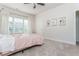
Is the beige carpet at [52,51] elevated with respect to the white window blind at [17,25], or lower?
lower

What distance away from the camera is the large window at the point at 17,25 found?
18.6 ft

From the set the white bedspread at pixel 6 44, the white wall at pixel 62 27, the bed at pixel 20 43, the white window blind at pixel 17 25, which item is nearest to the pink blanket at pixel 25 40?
the bed at pixel 20 43

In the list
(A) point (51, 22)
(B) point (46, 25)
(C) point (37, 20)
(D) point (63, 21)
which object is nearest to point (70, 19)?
(D) point (63, 21)

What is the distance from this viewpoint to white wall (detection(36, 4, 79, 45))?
4062 mm

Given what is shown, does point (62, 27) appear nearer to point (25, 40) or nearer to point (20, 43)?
point (25, 40)

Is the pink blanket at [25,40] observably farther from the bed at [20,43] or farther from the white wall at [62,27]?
the white wall at [62,27]

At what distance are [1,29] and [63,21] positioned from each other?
153 inches

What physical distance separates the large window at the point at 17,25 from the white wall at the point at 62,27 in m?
1.55

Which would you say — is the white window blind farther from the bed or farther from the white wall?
the bed

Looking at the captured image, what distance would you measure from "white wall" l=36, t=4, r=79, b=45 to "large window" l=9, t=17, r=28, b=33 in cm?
155

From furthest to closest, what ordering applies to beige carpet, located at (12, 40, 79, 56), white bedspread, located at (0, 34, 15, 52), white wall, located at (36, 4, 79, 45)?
white wall, located at (36, 4, 79, 45) → beige carpet, located at (12, 40, 79, 56) → white bedspread, located at (0, 34, 15, 52)

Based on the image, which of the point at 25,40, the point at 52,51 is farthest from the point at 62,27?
the point at 25,40

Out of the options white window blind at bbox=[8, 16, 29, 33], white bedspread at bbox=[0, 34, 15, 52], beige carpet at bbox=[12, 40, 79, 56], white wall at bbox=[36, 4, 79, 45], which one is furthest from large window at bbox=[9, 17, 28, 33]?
white bedspread at bbox=[0, 34, 15, 52]

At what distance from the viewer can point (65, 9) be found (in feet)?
14.6
